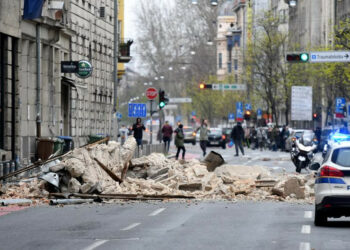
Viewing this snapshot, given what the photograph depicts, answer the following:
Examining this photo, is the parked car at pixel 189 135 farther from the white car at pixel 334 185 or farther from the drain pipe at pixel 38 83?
the white car at pixel 334 185

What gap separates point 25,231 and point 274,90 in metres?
79.0

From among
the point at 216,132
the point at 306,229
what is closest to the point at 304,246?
the point at 306,229

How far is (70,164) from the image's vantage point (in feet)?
88.6

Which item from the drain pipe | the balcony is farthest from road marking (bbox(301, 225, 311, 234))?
the balcony

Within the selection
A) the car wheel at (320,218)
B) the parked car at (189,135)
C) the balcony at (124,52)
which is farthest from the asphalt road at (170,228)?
the parked car at (189,135)

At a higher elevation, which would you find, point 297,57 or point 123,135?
point 297,57

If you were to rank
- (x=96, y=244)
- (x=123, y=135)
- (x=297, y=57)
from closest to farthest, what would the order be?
(x=96, y=244)
(x=297, y=57)
(x=123, y=135)

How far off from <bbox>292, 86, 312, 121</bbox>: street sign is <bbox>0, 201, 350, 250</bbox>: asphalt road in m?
56.8

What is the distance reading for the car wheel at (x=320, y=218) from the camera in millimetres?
18438

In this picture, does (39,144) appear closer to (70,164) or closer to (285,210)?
(70,164)

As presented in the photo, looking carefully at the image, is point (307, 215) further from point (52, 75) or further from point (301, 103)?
point (301, 103)

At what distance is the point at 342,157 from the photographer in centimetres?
1825

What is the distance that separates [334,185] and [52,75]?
106 ft

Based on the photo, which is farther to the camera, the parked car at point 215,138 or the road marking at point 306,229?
the parked car at point 215,138
